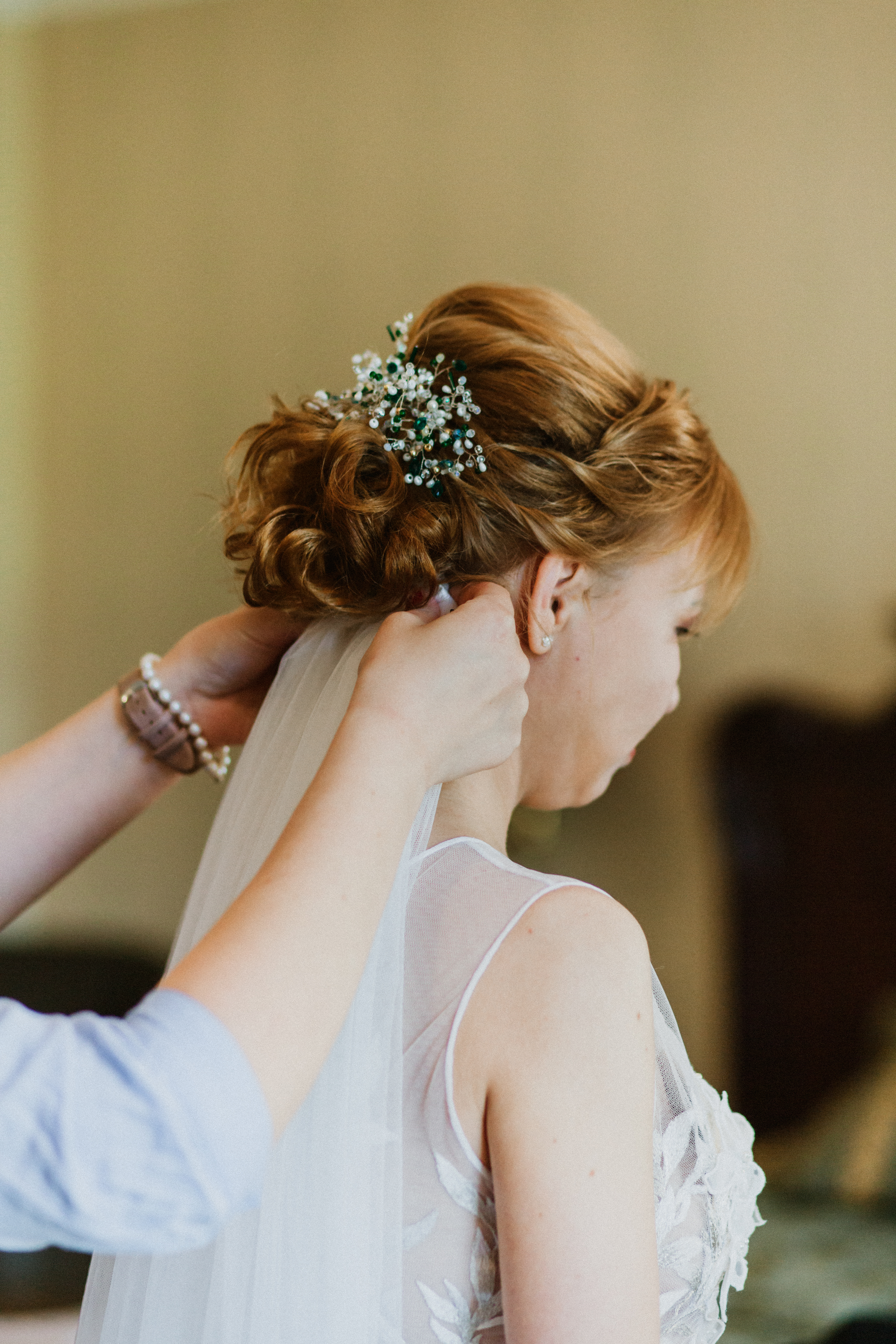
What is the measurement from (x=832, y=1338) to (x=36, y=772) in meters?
1.60

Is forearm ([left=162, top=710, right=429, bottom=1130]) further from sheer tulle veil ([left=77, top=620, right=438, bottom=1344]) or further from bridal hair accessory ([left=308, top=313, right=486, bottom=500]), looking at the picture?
bridal hair accessory ([left=308, top=313, right=486, bottom=500])

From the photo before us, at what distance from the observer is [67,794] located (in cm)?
114

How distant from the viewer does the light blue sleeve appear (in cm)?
52

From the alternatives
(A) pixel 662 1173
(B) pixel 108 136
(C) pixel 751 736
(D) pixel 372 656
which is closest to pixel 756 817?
(C) pixel 751 736

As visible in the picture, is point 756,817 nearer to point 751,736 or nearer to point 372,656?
point 751,736

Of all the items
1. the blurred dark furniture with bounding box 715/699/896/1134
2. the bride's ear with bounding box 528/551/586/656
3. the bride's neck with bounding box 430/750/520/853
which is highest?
the bride's ear with bounding box 528/551/586/656

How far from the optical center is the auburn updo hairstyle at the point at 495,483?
1034 mm

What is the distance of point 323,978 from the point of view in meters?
0.59

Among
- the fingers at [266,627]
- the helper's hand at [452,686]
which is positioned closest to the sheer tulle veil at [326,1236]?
the helper's hand at [452,686]

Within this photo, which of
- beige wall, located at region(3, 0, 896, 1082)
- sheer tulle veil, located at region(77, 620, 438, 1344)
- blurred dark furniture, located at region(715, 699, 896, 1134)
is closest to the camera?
sheer tulle veil, located at region(77, 620, 438, 1344)

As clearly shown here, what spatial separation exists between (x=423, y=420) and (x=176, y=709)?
0.43 meters

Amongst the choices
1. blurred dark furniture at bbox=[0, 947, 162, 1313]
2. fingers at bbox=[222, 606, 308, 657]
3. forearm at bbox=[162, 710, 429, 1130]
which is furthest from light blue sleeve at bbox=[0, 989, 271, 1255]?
blurred dark furniture at bbox=[0, 947, 162, 1313]

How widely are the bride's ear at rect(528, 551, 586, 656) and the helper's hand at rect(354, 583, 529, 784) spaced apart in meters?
0.21

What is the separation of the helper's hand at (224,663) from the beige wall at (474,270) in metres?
1.94
